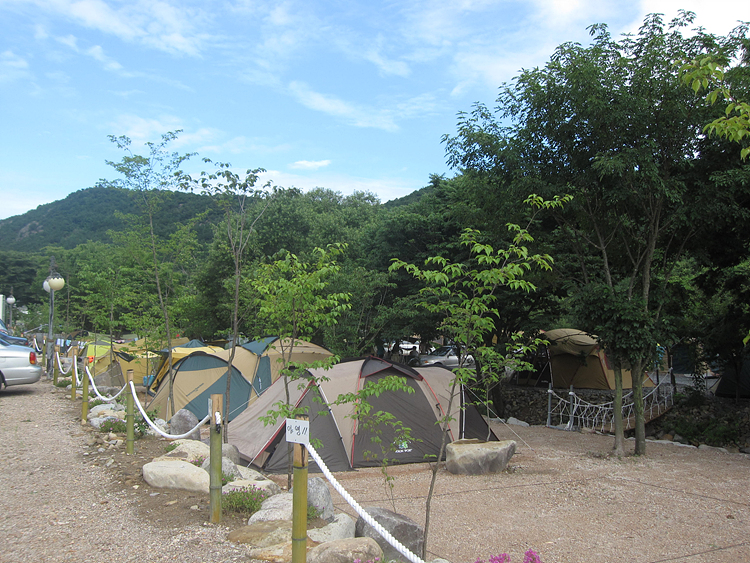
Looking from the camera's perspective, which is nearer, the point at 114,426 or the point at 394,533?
the point at 394,533

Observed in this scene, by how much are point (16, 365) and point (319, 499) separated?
10.1m

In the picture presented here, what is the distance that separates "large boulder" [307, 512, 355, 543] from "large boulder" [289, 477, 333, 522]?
47cm

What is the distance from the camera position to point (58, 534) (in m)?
4.36

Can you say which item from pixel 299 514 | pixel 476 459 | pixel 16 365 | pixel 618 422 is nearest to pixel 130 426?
pixel 299 514

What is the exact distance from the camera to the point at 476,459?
848 centimetres

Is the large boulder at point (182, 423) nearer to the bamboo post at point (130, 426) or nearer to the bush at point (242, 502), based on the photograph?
the bamboo post at point (130, 426)

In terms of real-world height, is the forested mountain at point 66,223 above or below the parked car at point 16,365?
above

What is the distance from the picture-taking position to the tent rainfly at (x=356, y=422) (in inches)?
339

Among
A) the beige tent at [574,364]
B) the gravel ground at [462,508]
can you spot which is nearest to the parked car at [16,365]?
the gravel ground at [462,508]

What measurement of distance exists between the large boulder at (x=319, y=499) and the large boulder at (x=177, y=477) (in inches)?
42.6

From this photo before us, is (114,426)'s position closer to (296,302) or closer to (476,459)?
(296,302)

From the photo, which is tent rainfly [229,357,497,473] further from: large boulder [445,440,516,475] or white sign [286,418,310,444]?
white sign [286,418,310,444]

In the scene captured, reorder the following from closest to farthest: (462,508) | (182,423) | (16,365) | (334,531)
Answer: (334,531)
(462,508)
(182,423)
(16,365)

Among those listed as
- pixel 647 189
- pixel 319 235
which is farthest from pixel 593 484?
pixel 319 235
